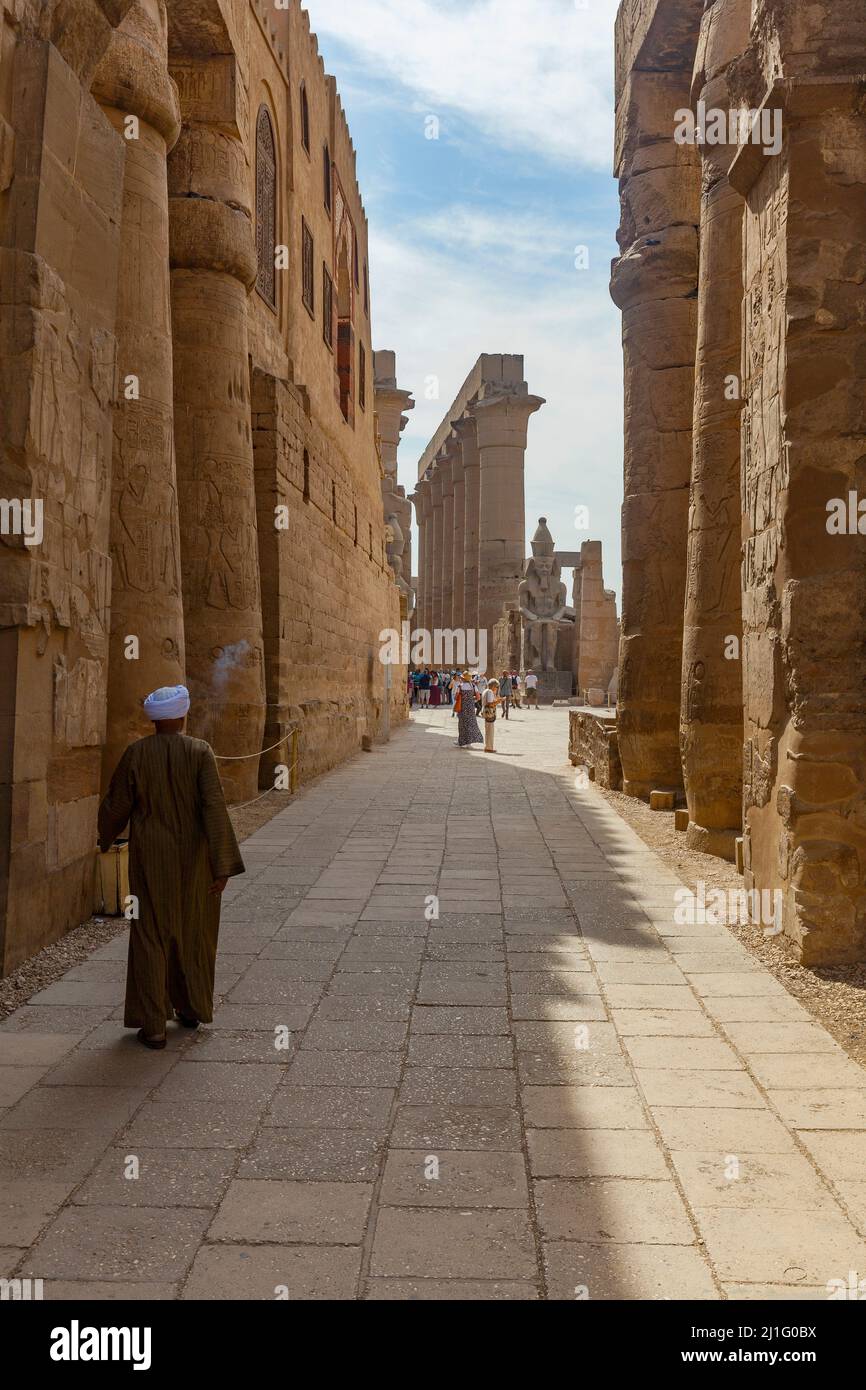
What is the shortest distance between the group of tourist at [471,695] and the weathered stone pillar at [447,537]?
298 cm

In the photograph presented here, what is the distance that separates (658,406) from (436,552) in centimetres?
4394

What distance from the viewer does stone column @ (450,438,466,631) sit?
47.9 m

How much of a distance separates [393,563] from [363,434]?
8.42m

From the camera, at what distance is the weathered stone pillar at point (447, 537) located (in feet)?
167

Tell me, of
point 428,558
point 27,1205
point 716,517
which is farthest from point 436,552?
point 27,1205

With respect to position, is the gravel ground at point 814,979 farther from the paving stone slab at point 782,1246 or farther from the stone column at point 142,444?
the stone column at point 142,444

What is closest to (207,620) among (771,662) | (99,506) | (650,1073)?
(99,506)

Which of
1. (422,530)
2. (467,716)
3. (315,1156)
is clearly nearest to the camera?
(315,1156)

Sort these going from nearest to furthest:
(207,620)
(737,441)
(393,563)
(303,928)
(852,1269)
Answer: (852,1269) < (303,928) < (737,441) < (207,620) < (393,563)

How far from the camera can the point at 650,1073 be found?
4.25m

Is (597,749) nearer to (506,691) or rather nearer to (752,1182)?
(752,1182)

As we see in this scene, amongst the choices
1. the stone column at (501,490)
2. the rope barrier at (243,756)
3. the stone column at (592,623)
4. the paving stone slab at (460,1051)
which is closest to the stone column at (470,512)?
the stone column at (501,490)

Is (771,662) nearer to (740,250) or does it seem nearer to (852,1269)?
(852,1269)

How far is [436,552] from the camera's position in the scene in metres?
55.8
